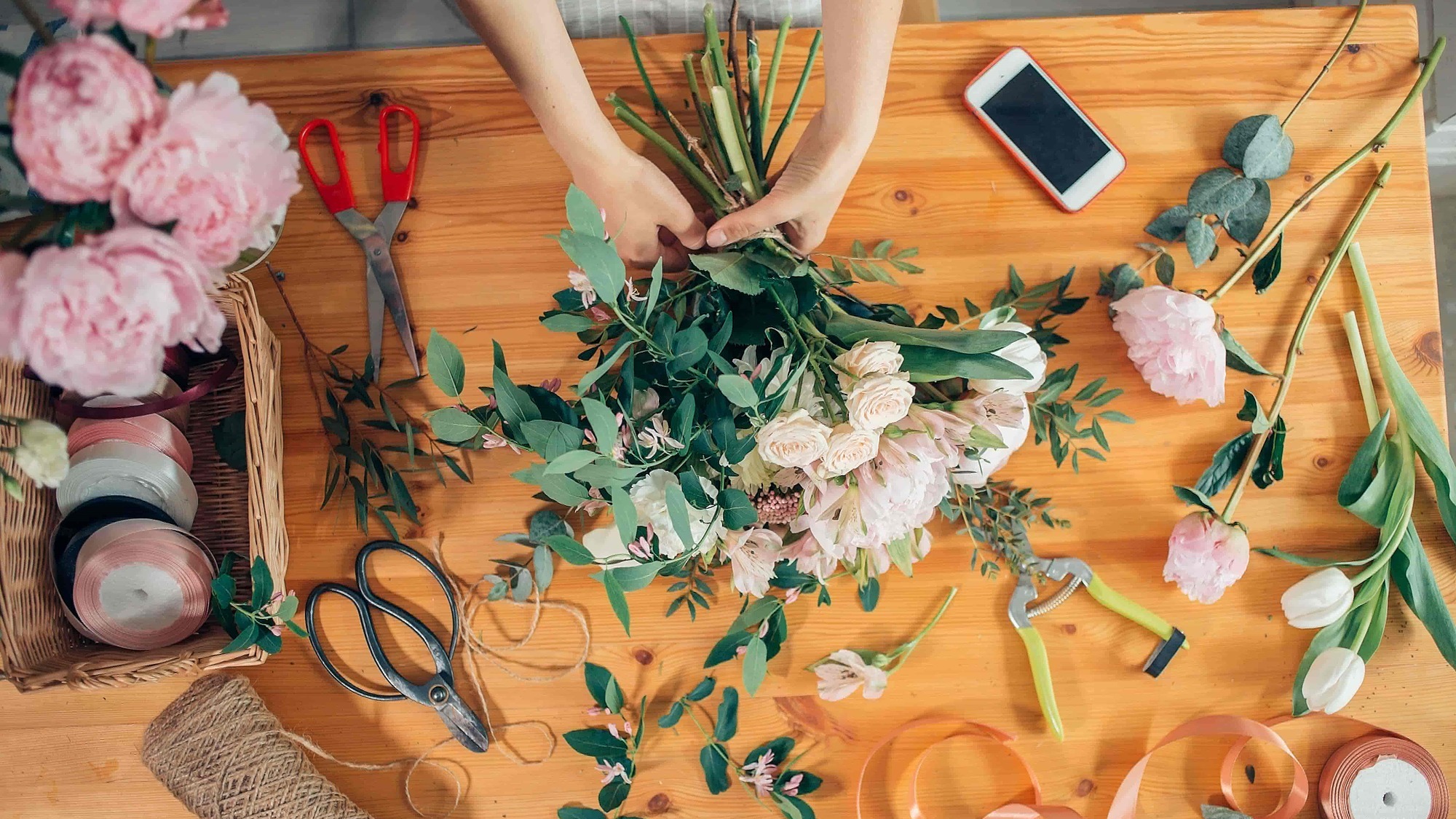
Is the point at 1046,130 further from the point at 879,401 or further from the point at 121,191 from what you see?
the point at 121,191

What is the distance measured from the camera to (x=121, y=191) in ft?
1.17

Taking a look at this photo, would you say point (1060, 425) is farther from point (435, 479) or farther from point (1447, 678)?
point (435, 479)

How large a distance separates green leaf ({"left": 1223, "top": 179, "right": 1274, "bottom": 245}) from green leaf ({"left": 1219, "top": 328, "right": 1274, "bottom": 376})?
111 millimetres

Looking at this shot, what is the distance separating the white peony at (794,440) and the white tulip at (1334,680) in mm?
702

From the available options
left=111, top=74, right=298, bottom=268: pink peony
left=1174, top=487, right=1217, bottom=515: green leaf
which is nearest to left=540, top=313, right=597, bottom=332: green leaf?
left=111, top=74, right=298, bottom=268: pink peony

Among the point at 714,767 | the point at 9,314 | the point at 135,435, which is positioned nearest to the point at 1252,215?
the point at 714,767

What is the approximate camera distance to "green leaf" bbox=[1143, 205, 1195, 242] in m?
0.90

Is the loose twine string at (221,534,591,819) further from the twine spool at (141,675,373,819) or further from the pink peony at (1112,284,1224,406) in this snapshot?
the pink peony at (1112,284,1224,406)

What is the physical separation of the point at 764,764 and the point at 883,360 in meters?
0.54

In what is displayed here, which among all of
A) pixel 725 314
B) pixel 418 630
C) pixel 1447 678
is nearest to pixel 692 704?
pixel 418 630

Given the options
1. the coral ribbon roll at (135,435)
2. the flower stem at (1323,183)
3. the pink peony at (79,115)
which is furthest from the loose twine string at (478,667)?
the flower stem at (1323,183)

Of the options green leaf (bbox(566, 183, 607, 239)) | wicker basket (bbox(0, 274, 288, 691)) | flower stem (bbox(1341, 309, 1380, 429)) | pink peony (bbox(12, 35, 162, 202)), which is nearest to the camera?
pink peony (bbox(12, 35, 162, 202))

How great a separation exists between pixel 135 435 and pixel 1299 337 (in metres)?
→ 1.22

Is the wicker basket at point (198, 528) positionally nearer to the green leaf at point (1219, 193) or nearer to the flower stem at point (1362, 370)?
the green leaf at point (1219, 193)
